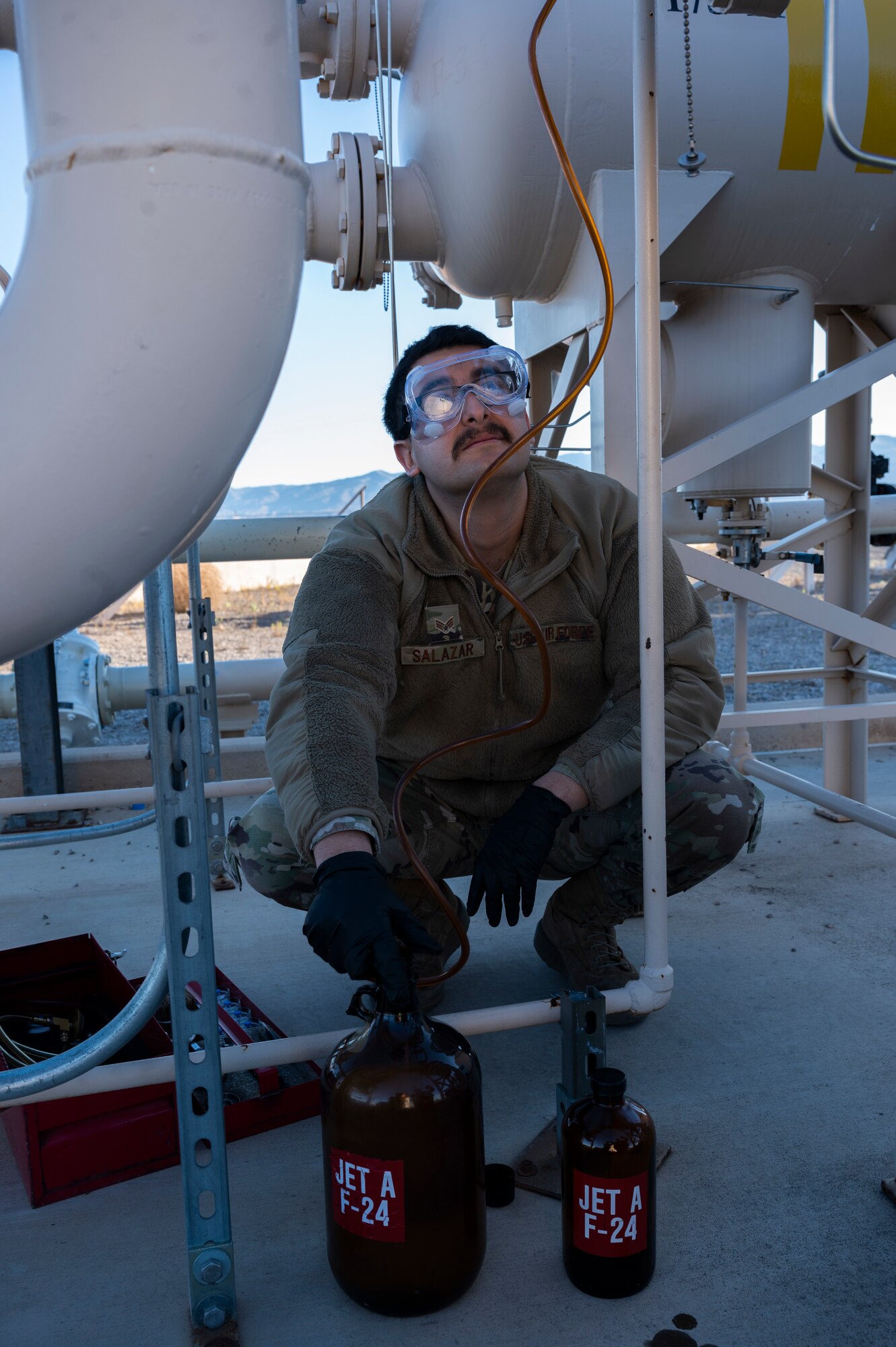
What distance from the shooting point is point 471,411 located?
1455 millimetres

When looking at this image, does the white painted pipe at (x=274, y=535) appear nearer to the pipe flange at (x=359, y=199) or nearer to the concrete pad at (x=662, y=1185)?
the pipe flange at (x=359, y=199)

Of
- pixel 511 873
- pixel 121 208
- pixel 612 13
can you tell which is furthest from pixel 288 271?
pixel 612 13

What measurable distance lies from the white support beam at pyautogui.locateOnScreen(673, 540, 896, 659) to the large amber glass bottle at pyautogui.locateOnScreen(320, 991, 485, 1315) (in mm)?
1137

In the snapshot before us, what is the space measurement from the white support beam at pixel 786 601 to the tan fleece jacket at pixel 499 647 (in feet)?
0.98

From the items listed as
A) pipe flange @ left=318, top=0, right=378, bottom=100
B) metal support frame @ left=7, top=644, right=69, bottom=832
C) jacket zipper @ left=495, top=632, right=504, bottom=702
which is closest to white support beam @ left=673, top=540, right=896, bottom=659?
jacket zipper @ left=495, top=632, right=504, bottom=702

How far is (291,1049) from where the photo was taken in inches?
44.1

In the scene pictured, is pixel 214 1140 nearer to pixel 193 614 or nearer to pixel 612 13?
pixel 193 614

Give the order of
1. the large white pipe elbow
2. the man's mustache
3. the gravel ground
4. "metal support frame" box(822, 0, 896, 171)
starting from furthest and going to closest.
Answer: the gravel ground
the man's mustache
"metal support frame" box(822, 0, 896, 171)
the large white pipe elbow

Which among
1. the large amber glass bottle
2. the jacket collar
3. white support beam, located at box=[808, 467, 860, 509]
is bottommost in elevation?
the large amber glass bottle

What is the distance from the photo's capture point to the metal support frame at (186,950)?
93cm

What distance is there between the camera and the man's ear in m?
1.67

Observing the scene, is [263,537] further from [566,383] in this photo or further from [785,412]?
[785,412]

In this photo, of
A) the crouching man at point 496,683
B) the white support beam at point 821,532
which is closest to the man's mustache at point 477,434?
the crouching man at point 496,683

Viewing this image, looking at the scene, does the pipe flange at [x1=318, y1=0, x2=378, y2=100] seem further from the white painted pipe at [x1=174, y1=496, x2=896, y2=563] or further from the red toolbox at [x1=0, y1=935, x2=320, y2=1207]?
the red toolbox at [x1=0, y1=935, x2=320, y2=1207]
